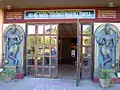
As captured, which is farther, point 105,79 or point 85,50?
point 85,50

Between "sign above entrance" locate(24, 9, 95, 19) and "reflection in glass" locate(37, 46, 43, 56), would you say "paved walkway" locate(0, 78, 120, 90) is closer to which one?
"reflection in glass" locate(37, 46, 43, 56)

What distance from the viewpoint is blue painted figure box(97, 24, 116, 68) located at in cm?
891

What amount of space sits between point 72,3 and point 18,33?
8.54 ft

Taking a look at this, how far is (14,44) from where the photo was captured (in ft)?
31.2

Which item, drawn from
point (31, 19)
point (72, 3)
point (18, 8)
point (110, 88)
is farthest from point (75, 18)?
Answer: point (110, 88)

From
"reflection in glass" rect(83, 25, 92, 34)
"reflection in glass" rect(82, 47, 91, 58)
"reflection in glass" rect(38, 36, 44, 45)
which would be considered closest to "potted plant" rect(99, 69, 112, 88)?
"reflection in glass" rect(82, 47, 91, 58)

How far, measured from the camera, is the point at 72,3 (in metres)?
8.61

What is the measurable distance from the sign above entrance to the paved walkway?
2517 millimetres

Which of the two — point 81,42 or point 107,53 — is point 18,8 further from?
point 107,53

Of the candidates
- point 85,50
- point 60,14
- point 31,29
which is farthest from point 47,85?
point 60,14

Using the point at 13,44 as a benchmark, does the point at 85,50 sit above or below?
below

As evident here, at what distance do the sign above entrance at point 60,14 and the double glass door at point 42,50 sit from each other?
0.37 m

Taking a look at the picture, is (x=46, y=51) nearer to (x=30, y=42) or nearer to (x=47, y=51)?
(x=47, y=51)

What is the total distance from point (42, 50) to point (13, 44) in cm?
123
